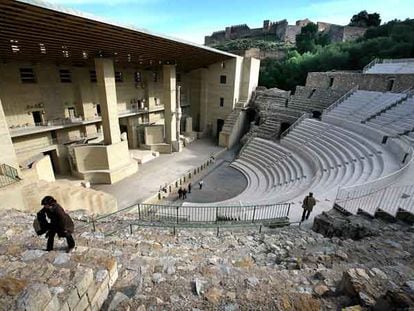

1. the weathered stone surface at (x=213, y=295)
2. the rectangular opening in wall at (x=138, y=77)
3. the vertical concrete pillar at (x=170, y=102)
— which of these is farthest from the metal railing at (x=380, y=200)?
the rectangular opening in wall at (x=138, y=77)

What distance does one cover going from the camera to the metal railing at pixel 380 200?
6.52 meters

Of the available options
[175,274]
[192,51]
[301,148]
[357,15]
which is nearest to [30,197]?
[175,274]

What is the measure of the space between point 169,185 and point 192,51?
34.5ft

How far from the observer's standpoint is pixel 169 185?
14812mm

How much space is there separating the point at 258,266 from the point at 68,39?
12.5 m

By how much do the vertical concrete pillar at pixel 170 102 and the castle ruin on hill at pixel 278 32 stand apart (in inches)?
1475

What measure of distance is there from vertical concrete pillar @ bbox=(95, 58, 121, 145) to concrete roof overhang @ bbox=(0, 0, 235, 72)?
65 cm

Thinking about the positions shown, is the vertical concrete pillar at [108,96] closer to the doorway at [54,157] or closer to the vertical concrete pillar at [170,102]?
the doorway at [54,157]

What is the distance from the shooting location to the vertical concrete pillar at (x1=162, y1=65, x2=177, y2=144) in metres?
19.0

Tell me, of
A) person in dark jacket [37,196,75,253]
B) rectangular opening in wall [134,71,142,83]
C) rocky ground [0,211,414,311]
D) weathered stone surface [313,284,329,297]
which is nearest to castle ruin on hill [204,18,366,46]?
rectangular opening in wall [134,71,142,83]

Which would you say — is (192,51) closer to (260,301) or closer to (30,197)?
(30,197)

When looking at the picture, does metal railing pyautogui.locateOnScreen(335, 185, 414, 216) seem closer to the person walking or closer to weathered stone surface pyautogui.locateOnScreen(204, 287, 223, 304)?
the person walking

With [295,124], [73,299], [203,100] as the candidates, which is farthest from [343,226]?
A: [203,100]

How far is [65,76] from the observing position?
1579 cm
